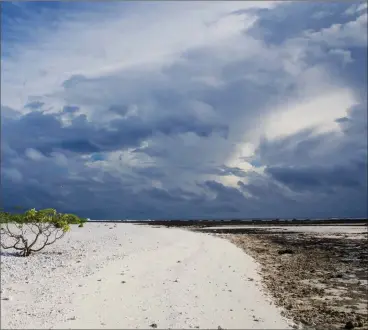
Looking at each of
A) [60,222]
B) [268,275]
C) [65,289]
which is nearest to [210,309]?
[65,289]

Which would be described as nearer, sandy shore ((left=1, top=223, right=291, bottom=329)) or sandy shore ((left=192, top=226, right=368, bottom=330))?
sandy shore ((left=1, top=223, right=291, bottom=329))

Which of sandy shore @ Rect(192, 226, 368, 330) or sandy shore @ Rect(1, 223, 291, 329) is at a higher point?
sandy shore @ Rect(1, 223, 291, 329)

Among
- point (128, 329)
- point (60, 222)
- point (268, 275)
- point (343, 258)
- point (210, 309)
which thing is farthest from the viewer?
point (343, 258)

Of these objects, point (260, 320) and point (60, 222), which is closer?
point (260, 320)

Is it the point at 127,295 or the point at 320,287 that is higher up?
the point at 127,295

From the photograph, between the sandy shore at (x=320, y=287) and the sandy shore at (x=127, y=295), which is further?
the sandy shore at (x=320, y=287)

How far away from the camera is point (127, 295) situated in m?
13.6

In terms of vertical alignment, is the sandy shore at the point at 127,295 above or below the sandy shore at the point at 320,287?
above

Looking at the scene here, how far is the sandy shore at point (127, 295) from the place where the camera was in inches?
441

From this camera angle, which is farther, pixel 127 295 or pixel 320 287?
pixel 320 287

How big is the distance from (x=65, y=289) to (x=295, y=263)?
53.1 ft

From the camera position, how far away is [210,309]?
42.6 ft

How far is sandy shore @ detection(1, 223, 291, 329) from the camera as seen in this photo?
11.2m

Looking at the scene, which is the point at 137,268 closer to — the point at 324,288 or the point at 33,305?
the point at 33,305
